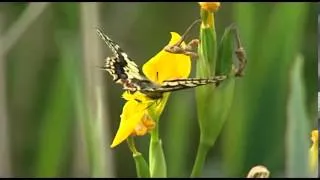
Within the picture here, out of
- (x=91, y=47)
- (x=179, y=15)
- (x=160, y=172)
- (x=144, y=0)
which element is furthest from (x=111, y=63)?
(x=179, y=15)

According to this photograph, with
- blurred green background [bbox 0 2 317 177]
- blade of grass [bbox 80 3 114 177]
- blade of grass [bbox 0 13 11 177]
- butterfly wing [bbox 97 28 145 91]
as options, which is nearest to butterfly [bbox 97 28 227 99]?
butterfly wing [bbox 97 28 145 91]

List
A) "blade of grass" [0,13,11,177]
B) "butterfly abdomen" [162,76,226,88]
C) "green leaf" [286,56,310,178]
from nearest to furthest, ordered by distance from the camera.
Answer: "butterfly abdomen" [162,76,226,88], "green leaf" [286,56,310,178], "blade of grass" [0,13,11,177]

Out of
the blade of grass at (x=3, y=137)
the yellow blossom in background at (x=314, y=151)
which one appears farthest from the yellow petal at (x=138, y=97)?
the blade of grass at (x=3, y=137)

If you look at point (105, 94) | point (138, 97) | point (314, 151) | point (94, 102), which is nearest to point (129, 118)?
point (138, 97)

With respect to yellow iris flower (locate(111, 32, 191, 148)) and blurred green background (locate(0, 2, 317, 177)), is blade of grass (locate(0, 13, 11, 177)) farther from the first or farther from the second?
yellow iris flower (locate(111, 32, 191, 148))

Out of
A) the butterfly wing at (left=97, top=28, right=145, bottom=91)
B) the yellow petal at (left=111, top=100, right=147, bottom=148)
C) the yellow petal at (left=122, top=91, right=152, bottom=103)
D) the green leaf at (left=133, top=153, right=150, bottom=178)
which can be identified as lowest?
the green leaf at (left=133, top=153, right=150, bottom=178)

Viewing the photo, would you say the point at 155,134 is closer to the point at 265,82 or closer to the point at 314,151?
the point at 314,151

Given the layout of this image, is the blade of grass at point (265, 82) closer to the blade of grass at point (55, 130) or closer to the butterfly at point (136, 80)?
the blade of grass at point (55, 130)
